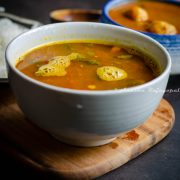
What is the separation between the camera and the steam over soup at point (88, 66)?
1116mm

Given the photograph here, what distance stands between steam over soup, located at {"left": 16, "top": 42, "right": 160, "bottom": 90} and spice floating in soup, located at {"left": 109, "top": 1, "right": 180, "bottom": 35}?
0.39 m

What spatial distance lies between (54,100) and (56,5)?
1554mm

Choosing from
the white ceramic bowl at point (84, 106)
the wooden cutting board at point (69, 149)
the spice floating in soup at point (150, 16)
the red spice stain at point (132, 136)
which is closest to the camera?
the white ceramic bowl at point (84, 106)

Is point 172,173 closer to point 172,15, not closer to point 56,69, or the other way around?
point 56,69

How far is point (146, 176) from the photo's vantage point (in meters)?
1.10

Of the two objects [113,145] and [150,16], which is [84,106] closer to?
[113,145]

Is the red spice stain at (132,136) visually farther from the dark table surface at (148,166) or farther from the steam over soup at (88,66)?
the steam over soup at (88,66)

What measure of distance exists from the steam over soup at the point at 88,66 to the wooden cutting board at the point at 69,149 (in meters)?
0.17

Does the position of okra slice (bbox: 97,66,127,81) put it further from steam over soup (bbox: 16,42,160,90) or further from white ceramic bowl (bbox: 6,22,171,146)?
white ceramic bowl (bbox: 6,22,171,146)

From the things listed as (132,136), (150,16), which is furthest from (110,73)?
(150,16)

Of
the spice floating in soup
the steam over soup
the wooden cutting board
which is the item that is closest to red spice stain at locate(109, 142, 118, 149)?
the wooden cutting board

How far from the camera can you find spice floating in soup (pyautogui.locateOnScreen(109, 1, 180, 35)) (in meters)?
1.66

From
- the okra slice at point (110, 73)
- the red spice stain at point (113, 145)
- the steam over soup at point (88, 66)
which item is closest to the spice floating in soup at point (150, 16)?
the steam over soup at point (88, 66)

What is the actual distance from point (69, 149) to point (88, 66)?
256mm
